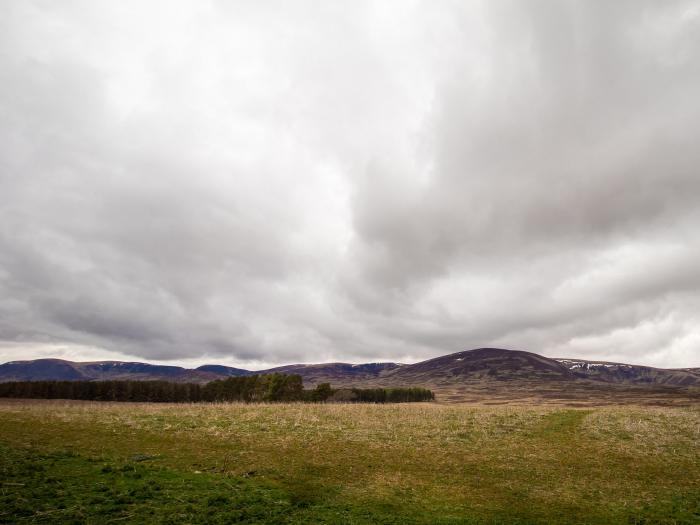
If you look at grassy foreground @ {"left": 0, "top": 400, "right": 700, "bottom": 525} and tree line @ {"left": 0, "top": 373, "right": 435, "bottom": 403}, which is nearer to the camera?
grassy foreground @ {"left": 0, "top": 400, "right": 700, "bottom": 525}

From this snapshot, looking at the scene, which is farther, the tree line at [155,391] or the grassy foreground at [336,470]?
the tree line at [155,391]

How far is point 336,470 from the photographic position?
63.0ft

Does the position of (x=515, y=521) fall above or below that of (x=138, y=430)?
below

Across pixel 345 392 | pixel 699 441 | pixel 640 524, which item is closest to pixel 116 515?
pixel 640 524

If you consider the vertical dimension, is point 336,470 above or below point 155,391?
below

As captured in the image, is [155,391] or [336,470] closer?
[336,470]

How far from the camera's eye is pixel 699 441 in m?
26.1

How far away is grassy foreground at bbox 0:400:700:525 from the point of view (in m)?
13.2

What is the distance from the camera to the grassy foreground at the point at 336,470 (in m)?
13.2

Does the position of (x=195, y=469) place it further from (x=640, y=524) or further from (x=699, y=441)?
(x=699, y=441)

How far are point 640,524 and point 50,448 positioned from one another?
28.0m

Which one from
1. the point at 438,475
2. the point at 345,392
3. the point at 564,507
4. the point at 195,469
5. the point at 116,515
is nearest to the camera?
the point at 116,515

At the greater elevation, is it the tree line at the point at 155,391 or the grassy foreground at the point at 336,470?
the tree line at the point at 155,391

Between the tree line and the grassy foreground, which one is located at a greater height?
the tree line
